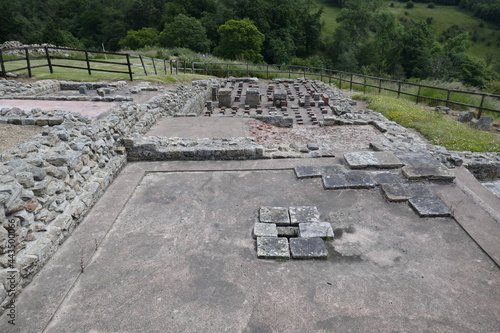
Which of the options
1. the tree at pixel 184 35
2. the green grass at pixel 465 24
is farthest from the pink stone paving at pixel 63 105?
the green grass at pixel 465 24

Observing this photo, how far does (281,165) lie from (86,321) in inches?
162

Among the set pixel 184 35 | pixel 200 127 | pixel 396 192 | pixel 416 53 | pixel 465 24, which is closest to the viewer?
pixel 396 192

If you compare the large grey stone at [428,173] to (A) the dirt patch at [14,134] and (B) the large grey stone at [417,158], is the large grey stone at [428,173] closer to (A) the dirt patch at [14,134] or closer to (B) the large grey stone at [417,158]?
(B) the large grey stone at [417,158]

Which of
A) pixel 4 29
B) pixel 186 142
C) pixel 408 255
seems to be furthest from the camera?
pixel 4 29

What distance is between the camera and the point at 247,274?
363cm

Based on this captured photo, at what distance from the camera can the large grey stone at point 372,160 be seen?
604 centimetres

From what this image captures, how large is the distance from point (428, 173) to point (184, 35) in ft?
134

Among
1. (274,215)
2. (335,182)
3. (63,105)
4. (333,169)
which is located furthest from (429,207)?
(63,105)

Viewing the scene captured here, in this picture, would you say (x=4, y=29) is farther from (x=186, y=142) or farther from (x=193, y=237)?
(x=193, y=237)

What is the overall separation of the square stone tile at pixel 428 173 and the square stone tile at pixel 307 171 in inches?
60.9

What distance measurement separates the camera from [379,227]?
4457 millimetres

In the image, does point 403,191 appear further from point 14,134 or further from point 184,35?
point 184,35

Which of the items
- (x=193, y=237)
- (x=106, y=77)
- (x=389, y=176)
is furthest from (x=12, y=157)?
(x=106, y=77)

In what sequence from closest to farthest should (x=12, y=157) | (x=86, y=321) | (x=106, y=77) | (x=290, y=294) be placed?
(x=86, y=321) → (x=290, y=294) → (x=12, y=157) → (x=106, y=77)
